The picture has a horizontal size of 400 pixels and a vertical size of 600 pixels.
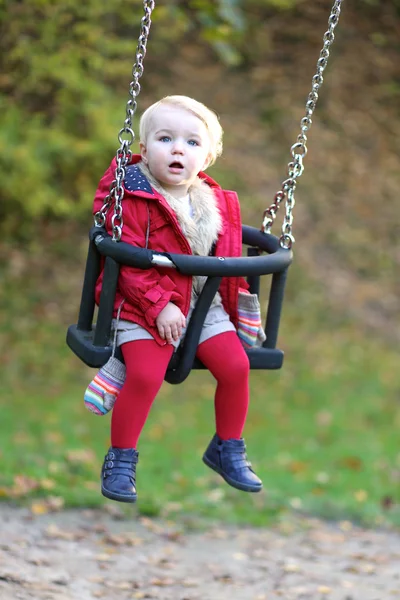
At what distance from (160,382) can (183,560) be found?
2.71 metres

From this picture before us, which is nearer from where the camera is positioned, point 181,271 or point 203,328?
point 181,271

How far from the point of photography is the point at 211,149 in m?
3.24

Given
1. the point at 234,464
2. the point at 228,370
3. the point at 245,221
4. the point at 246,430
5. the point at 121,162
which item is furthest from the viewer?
the point at 245,221

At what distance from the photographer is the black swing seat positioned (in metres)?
3.00

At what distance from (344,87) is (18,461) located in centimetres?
745

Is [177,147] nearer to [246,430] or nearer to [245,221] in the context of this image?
[246,430]

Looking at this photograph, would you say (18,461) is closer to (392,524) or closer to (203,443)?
(203,443)

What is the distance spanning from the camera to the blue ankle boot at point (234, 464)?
3.30m

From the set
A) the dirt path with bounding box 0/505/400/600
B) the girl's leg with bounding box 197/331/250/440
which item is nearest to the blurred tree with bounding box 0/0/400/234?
the dirt path with bounding box 0/505/400/600

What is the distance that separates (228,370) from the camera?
10.6 feet

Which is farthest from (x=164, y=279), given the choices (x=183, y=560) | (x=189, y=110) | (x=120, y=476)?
(x=183, y=560)

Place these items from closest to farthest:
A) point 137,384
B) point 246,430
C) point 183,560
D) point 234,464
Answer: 1. point 137,384
2. point 234,464
3. point 183,560
4. point 246,430

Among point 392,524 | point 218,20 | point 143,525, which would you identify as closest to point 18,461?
point 143,525

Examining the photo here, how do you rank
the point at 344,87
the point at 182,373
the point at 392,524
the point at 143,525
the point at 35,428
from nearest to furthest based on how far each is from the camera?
1. the point at 182,373
2. the point at 143,525
3. the point at 392,524
4. the point at 35,428
5. the point at 344,87
